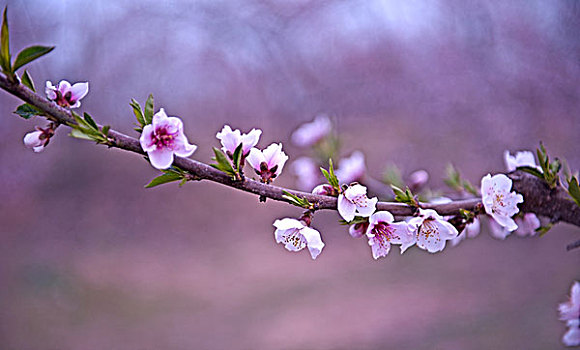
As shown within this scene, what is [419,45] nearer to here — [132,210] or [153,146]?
[132,210]

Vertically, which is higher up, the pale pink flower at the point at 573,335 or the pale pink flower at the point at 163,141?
the pale pink flower at the point at 163,141

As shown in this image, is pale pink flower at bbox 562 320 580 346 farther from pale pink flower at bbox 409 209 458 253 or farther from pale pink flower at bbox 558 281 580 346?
pale pink flower at bbox 409 209 458 253

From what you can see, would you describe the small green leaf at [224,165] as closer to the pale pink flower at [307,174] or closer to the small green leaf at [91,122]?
the small green leaf at [91,122]

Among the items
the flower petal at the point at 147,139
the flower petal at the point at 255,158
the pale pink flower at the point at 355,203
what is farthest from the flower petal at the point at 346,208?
the flower petal at the point at 147,139

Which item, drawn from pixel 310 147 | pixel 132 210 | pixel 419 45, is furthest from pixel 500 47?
pixel 132 210

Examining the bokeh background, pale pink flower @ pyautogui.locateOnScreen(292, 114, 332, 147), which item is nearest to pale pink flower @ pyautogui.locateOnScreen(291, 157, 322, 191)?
pale pink flower @ pyautogui.locateOnScreen(292, 114, 332, 147)

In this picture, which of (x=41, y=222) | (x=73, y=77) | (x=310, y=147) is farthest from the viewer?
(x=41, y=222)
